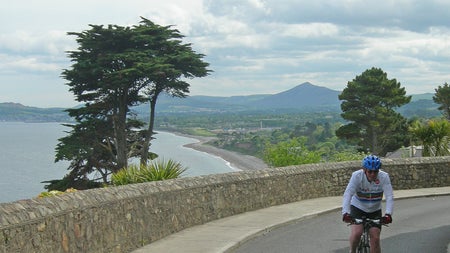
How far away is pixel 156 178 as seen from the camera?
58.7 ft

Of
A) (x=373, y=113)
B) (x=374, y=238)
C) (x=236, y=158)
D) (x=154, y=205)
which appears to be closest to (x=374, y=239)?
(x=374, y=238)

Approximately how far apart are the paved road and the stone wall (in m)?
1.68

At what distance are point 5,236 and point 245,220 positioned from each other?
29.7 ft

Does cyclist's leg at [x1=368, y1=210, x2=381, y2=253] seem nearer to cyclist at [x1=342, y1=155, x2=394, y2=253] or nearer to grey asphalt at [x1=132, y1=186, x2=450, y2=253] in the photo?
cyclist at [x1=342, y1=155, x2=394, y2=253]

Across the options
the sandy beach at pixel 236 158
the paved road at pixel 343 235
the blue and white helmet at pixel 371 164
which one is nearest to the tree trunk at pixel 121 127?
the paved road at pixel 343 235

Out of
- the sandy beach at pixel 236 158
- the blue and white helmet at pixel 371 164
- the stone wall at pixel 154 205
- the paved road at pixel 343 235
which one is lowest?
the sandy beach at pixel 236 158

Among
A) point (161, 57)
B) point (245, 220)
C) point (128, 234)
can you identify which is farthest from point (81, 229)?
point (161, 57)

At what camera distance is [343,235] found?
51.1 feet

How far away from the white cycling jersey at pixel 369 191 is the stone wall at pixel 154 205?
400 cm

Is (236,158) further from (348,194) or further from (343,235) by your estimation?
(348,194)

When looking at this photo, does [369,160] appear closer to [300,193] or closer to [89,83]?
[300,193]

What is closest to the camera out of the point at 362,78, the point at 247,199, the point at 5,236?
the point at 5,236

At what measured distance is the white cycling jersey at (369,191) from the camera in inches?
364

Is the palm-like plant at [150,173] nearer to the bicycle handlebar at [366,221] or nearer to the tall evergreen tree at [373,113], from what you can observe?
the bicycle handlebar at [366,221]
